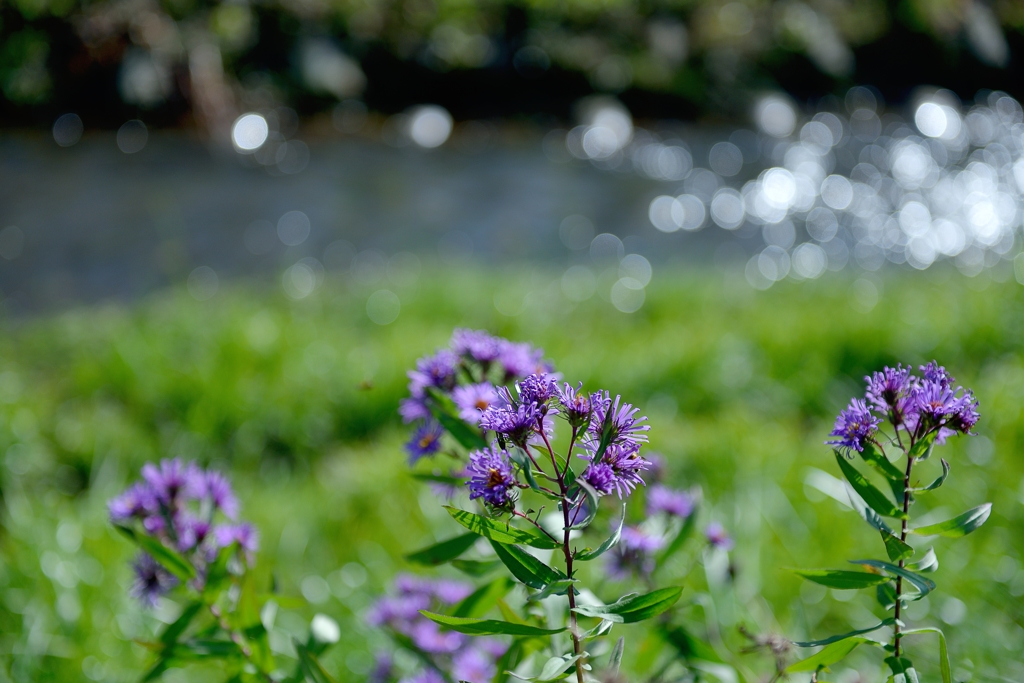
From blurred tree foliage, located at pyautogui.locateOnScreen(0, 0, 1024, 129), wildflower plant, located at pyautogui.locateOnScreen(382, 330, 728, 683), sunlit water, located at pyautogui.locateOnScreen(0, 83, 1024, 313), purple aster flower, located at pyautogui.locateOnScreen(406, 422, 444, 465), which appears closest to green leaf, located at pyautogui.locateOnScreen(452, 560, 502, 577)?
wildflower plant, located at pyautogui.locateOnScreen(382, 330, 728, 683)

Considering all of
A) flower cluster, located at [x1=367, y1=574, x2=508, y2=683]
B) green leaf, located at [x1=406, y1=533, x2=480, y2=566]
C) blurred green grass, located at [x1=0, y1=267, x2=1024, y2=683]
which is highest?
green leaf, located at [x1=406, y1=533, x2=480, y2=566]

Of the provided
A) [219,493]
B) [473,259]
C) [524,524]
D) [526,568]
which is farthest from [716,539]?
[473,259]

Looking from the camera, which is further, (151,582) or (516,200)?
(516,200)

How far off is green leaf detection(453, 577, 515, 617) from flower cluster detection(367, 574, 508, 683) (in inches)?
4.1

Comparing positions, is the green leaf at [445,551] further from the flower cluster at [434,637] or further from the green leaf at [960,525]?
the green leaf at [960,525]

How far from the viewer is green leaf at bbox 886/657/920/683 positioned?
0.72 m

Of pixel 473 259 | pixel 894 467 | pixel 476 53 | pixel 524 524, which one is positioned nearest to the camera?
pixel 894 467

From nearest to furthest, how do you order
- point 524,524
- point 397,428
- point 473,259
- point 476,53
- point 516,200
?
point 524,524
point 397,428
point 473,259
point 516,200
point 476,53

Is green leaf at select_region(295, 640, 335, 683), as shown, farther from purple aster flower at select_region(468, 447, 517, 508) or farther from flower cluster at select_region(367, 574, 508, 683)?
purple aster flower at select_region(468, 447, 517, 508)

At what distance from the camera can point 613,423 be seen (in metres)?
0.66

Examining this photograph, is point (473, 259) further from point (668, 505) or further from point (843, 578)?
point (843, 578)

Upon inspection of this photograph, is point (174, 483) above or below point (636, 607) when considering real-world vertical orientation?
below

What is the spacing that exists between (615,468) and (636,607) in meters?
0.13

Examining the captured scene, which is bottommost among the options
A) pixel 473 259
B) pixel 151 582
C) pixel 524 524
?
pixel 473 259
